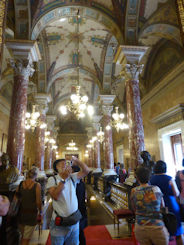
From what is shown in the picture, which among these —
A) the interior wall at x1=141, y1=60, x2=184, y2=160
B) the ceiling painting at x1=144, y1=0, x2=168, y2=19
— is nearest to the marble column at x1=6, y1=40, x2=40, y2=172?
the ceiling painting at x1=144, y1=0, x2=168, y2=19

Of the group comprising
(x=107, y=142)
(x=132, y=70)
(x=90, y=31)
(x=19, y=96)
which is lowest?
(x=107, y=142)

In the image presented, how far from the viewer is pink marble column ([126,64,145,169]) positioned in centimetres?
534

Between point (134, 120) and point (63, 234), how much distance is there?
172 inches

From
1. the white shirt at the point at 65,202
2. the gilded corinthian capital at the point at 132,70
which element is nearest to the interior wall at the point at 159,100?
the gilded corinthian capital at the point at 132,70

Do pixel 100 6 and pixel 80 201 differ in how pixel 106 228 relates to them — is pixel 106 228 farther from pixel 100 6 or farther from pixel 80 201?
pixel 100 6

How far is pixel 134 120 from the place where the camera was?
18.6 ft

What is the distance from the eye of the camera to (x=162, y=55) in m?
9.41

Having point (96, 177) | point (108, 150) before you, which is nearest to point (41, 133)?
point (108, 150)

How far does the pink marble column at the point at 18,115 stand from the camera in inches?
193

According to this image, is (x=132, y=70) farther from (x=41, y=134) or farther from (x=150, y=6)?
(x=41, y=134)

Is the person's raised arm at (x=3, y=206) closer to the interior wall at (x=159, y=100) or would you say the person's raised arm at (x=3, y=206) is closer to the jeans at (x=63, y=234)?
the jeans at (x=63, y=234)

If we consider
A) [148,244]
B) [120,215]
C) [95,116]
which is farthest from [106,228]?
[95,116]

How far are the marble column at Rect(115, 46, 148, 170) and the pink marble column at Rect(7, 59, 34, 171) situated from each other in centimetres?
329

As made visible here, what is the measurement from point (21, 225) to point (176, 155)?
8154 mm
